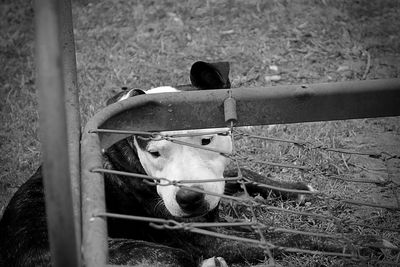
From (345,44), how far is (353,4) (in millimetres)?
764

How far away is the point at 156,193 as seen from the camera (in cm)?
377

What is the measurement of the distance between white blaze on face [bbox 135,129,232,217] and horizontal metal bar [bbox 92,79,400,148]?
0.54 meters

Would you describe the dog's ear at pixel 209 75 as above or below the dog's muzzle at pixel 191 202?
above

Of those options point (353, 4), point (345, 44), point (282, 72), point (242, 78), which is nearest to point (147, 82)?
point (242, 78)

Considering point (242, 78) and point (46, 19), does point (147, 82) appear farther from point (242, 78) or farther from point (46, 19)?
A: point (46, 19)

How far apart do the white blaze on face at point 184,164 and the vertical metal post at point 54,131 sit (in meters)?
1.79

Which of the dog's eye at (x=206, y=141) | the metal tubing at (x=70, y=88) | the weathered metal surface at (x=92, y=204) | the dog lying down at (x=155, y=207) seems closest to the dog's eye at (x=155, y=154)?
the dog lying down at (x=155, y=207)

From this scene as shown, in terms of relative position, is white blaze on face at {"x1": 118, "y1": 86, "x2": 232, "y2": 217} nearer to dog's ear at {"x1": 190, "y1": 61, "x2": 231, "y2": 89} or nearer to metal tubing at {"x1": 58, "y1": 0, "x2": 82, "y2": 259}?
dog's ear at {"x1": 190, "y1": 61, "x2": 231, "y2": 89}

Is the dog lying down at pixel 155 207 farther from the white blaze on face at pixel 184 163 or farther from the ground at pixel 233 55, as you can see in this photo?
the ground at pixel 233 55

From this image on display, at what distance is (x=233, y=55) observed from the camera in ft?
20.1

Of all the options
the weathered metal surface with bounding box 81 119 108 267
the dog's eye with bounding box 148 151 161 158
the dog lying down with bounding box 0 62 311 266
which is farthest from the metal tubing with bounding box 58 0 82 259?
the dog's eye with bounding box 148 151 161 158

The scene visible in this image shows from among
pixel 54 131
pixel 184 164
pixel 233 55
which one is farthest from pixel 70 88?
pixel 233 55

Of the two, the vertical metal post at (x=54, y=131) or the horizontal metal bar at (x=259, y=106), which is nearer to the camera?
the vertical metal post at (x=54, y=131)

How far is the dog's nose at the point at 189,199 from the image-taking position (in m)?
3.24
